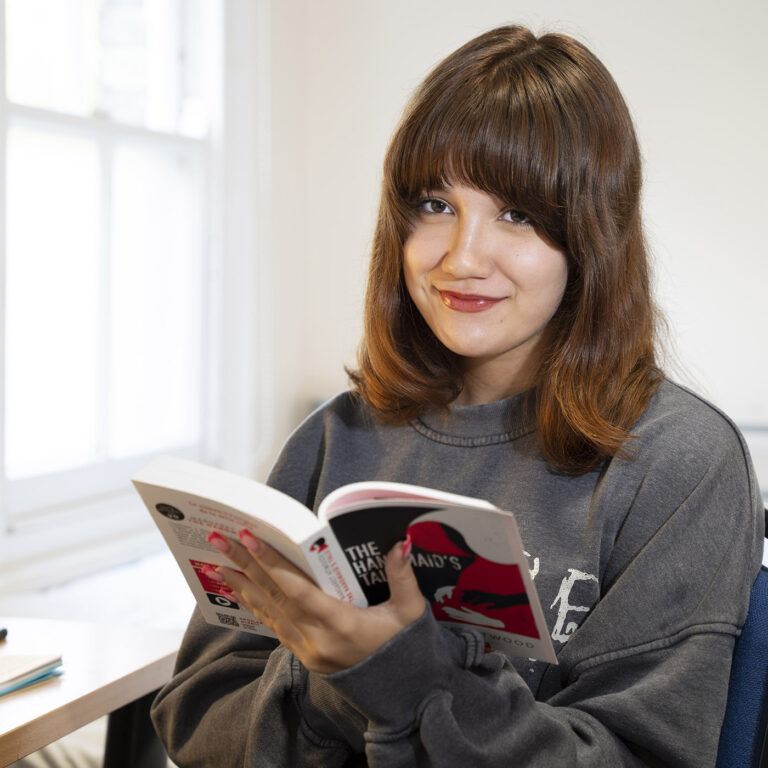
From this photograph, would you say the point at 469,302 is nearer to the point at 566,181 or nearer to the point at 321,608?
the point at 566,181

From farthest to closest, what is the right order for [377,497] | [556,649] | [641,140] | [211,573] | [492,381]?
1. [641,140]
2. [492,381]
3. [556,649]
4. [211,573]
5. [377,497]

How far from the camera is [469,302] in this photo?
1151 mm

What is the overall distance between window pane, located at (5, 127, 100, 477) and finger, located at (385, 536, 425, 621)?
169cm

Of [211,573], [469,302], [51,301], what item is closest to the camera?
[211,573]

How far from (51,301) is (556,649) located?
177 cm

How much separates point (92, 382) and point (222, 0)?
114cm

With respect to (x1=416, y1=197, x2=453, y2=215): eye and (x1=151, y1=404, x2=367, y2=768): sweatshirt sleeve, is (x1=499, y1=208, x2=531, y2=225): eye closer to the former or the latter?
(x1=416, y1=197, x2=453, y2=215): eye

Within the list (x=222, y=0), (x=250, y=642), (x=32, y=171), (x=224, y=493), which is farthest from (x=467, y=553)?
(x=222, y=0)

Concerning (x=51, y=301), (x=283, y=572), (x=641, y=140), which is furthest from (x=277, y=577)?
(x=641, y=140)

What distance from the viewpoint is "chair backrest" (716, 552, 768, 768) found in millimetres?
930

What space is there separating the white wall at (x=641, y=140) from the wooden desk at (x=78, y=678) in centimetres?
131

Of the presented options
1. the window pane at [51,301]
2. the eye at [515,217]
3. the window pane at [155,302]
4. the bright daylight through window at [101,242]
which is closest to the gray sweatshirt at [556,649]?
the eye at [515,217]

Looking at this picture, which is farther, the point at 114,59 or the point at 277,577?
the point at 114,59

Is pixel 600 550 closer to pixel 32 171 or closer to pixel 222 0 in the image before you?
pixel 32 171
